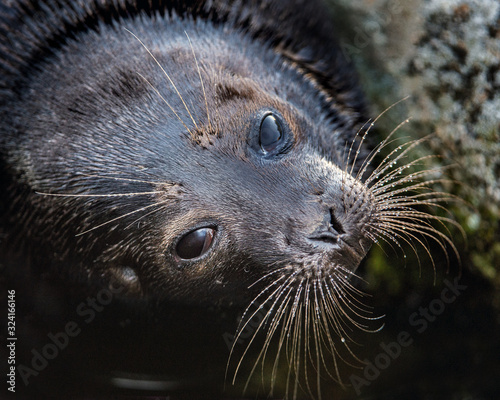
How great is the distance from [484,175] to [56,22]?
282 cm

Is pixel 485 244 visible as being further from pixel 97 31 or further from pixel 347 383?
pixel 97 31

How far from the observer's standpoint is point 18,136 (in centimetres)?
286

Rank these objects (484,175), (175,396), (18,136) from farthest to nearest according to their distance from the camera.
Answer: (175,396), (484,175), (18,136)

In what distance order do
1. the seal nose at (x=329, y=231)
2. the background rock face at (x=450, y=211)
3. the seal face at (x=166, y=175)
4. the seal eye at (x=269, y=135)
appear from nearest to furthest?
1. the seal nose at (x=329, y=231)
2. the seal face at (x=166, y=175)
3. the seal eye at (x=269, y=135)
4. the background rock face at (x=450, y=211)

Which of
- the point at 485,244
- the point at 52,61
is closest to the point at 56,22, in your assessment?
the point at 52,61

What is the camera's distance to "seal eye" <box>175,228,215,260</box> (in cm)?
275

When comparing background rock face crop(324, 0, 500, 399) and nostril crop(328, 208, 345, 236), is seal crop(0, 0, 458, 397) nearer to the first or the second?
nostril crop(328, 208, 345, 236)

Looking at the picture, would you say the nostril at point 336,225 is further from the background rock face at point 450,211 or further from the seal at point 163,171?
the background rock face at point 450,211

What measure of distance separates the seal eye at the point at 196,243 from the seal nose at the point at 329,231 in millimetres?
533

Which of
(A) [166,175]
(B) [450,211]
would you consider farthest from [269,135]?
(B) [450,211]

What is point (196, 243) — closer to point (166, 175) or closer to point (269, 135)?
point (166, 175)

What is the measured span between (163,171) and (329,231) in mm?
879

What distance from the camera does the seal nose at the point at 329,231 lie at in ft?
8.49

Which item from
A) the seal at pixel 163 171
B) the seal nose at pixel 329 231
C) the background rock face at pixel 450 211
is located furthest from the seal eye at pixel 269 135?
the background rock face at pixel 450 211
